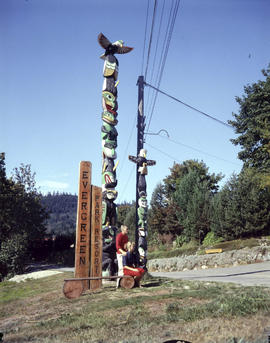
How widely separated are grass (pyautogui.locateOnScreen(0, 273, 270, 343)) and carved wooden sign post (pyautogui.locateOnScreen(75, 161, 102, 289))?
4.27 feet

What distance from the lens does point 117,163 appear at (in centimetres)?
1205

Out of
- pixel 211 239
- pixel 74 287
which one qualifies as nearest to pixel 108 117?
pixel 74 287

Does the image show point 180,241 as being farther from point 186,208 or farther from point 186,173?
point 186,173

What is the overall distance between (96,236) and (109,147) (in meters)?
4.31

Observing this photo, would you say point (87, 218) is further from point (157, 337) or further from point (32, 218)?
point (32, 218)

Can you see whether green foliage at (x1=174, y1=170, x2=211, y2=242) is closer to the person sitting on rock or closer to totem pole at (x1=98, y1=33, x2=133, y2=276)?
totem pole at (x1=98, y1=33, x2=133, y2=276)

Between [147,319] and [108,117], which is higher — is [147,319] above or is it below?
below

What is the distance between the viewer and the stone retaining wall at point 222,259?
16156 mm

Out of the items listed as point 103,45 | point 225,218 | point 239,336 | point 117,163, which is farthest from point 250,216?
point 239,336

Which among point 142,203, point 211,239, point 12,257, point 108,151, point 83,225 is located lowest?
point 12,257

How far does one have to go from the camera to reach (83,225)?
845 centimetres

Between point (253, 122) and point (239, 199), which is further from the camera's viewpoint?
point (253, 122)

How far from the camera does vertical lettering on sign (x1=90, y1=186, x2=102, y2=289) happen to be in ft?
28.2

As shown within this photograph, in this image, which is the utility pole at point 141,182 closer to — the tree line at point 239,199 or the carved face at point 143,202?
the carved face at point 143,202
